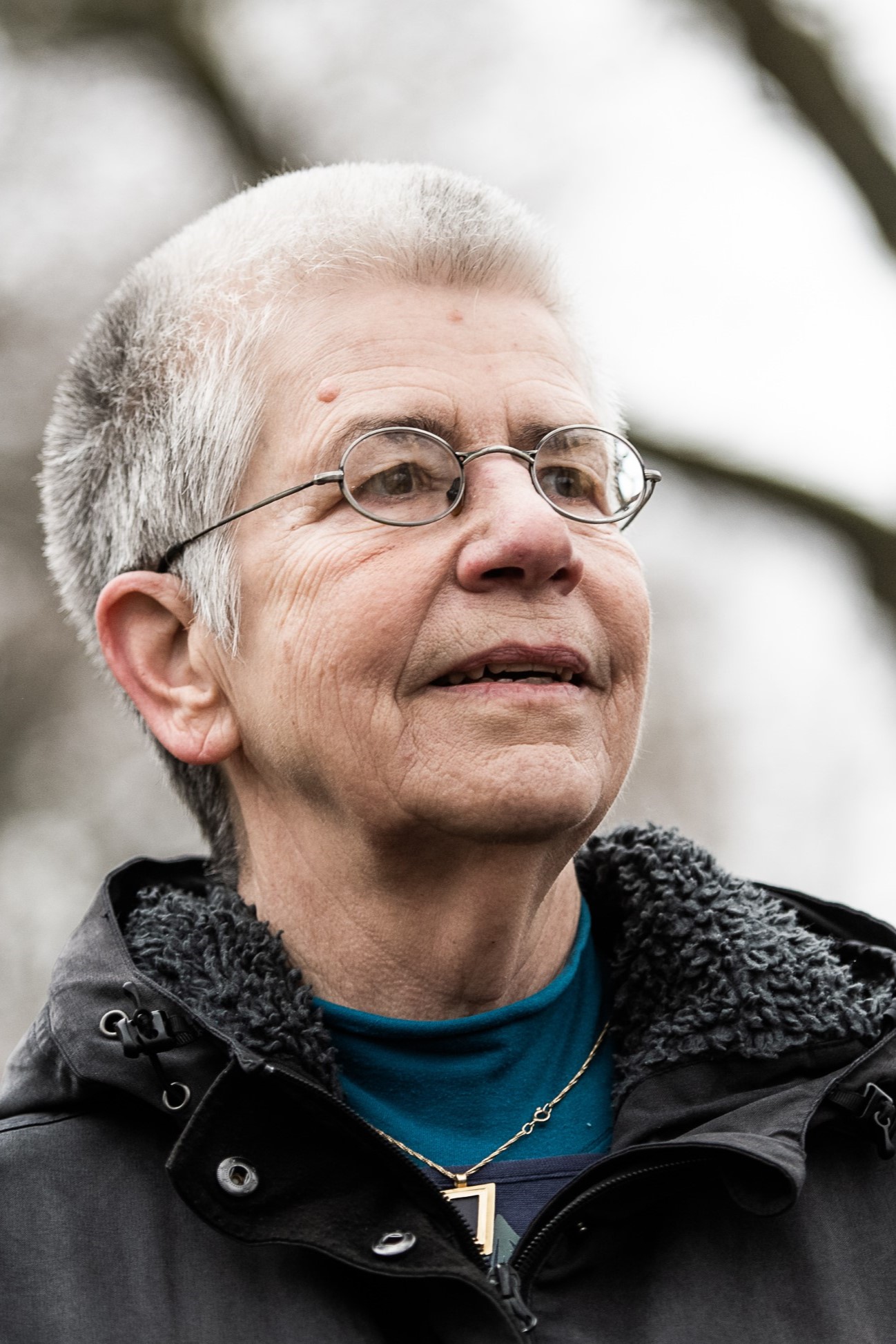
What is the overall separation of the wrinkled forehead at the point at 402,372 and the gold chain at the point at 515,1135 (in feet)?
3.40

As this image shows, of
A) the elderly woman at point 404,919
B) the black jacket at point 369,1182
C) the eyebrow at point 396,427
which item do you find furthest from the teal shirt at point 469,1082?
the eyebrow at point 396,427

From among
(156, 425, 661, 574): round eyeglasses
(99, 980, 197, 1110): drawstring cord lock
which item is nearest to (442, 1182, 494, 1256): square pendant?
(99, 980, 197, 1110): drawstring cord lock

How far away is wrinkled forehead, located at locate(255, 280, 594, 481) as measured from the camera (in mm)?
2361

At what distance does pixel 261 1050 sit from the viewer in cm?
209

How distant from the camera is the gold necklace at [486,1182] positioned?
6.90 feet

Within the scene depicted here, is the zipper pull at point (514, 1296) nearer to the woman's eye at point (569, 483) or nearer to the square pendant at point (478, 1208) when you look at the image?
the square pendant at point (478, 1208)

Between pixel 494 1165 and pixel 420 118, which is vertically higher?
pixel 420 118

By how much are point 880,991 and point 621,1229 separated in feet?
1.93

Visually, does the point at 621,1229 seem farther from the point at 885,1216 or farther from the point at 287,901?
the point at 287,901

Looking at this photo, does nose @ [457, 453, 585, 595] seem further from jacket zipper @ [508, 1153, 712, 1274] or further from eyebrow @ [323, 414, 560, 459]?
jacket zipper @ [508, 1153, 712, 1274]

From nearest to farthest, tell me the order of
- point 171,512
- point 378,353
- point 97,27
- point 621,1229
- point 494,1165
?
point 621,1229 < point 494,1165 < point 378,353 < point 171,512 < point 97,27

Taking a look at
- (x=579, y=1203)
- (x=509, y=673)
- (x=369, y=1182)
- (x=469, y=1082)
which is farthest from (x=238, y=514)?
(x=579, y=1203)

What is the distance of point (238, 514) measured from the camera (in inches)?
96.9

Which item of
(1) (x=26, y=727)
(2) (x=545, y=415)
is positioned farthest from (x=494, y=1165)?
(1) (x=26, y=727)
